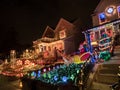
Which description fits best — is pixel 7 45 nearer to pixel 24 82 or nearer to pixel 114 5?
pixel 114 5

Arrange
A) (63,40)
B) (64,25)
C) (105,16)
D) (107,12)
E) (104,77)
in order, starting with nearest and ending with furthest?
(104,77)
(107,12)
(105,16)
(63,40)
(64,25)

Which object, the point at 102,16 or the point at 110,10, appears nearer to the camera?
the point at 110,10

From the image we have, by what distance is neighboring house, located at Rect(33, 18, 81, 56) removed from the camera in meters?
36.3

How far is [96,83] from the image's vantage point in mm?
11641

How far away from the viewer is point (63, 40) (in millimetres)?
36000

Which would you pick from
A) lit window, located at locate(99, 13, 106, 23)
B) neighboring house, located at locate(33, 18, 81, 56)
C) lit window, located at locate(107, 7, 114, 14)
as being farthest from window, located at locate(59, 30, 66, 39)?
lit window, located at locate(107, 7, 114, 14)

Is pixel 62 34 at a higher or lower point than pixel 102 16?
lower

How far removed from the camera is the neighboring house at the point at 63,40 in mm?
36325

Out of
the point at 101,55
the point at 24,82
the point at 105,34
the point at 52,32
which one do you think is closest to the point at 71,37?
the point at 52,32

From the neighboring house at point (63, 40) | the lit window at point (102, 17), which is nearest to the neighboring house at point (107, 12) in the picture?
the lit window at point (102, 17)

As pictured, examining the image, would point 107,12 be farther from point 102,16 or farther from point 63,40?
point 63,40

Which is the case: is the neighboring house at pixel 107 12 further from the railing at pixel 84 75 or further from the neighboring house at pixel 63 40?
the railing at pixel 84 75

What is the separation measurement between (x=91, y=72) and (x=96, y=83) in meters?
1.71

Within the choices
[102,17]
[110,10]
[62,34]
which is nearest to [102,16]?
[102,17]
